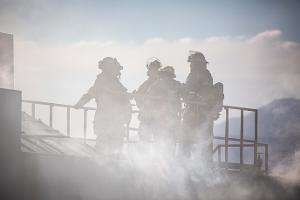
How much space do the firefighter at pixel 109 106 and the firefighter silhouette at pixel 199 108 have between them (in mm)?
1228

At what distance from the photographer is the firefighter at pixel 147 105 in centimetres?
1127

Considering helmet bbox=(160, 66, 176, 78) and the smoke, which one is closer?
helmet bbox=(160, 66, 176, 78)

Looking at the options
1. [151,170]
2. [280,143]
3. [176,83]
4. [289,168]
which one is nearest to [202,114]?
[176,83]

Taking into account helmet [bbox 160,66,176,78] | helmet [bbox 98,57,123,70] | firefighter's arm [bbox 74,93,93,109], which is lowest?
firefighter's arm [bbox 74,93,93,109]

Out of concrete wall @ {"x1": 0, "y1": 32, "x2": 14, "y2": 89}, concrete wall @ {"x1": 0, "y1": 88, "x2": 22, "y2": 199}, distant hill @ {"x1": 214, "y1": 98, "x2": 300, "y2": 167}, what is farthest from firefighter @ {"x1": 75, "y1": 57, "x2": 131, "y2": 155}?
distant hill @ {"x1": 214, "y1": 98, "x2": 300, "y2": 167}

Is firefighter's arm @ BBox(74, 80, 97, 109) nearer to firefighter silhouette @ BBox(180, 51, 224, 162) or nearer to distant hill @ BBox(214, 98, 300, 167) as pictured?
firefighter silhouette @ BBox(180, 51, 224, 162)

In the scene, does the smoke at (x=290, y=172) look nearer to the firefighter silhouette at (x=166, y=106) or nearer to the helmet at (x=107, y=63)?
Answer: the firefighter silhouette at (x=166, y=106)

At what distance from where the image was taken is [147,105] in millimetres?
11367

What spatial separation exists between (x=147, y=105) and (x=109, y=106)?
0.84 m

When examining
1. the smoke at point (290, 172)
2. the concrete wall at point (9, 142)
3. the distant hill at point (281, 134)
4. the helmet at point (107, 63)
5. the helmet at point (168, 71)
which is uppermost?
the helmet at point (107, 63)

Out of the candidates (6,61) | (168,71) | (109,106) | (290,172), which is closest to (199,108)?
(168,71)

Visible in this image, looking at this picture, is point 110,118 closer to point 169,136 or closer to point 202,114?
point 169,136

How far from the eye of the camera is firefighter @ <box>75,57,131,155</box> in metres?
10.7

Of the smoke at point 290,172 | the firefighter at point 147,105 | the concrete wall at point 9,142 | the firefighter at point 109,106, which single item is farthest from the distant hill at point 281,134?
the concrete wall at point 9,142
